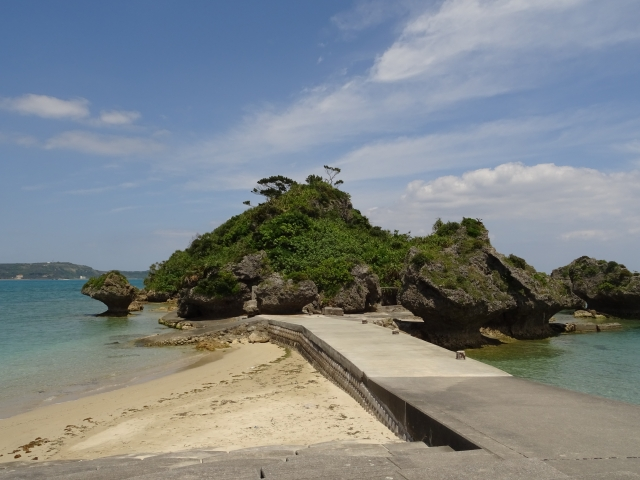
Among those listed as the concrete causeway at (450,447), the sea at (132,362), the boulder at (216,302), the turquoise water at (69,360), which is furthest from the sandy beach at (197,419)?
the boulder at (216,302)

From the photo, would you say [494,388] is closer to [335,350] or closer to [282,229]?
[335,350]

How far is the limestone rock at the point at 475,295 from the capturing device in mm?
20172

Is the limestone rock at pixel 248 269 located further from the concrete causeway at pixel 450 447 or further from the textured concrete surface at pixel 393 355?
the concrete causeway at pixel 450 447

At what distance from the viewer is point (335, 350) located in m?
11.3

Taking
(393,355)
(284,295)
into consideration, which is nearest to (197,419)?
(393,355)

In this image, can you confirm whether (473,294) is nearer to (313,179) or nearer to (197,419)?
(197,419)

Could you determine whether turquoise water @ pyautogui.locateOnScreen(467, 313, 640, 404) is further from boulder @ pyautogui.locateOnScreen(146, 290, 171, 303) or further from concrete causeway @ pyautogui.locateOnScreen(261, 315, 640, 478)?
boulder @ pyautogui.locateOnScreen(146, 290, 171, 303)

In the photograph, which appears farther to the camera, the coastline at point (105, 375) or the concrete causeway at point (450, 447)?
the coastline at point (105, 375)

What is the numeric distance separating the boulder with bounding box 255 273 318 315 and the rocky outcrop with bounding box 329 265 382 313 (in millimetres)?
2369

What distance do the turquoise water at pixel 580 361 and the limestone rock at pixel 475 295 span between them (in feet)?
3.77

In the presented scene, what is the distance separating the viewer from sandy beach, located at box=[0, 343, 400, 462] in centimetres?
748

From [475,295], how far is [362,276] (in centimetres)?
898

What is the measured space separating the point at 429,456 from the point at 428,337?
17.5m

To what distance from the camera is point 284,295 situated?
79.9 feet
